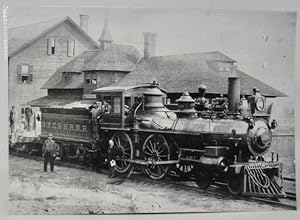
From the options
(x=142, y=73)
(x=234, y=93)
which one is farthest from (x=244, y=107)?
(x=142, y=73)

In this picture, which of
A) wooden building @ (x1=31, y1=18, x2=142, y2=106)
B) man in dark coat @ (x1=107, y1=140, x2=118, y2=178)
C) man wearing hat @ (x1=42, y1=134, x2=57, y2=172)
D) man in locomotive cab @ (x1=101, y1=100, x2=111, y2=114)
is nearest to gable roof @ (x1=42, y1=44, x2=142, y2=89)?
wooden building @ (x1=31, y1=18, x2=142, y2=106)

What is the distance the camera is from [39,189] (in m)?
4.17

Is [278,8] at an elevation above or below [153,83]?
above

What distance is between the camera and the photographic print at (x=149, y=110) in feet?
Answer: 13.6

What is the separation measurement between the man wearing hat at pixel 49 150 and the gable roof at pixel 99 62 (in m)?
0.44

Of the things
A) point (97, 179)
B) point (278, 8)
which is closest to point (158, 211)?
point (97, 179)

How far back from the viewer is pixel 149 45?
4.21 meters

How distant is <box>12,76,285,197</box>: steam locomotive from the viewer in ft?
13.6

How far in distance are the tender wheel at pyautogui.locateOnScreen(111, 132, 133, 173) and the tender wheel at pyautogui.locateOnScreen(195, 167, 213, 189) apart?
21.9 inches

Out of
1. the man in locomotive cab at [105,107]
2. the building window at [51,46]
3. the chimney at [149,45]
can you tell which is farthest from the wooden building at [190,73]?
the building window at [51,46]

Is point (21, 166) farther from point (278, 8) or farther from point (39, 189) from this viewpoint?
point (278, 8)

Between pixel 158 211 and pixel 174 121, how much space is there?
731mm

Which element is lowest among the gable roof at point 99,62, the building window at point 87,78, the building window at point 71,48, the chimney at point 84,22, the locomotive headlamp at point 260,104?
the locomotive headlamp at point 260,104

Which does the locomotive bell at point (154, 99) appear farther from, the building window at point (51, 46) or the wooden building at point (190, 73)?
the building window at point (51, 46)
